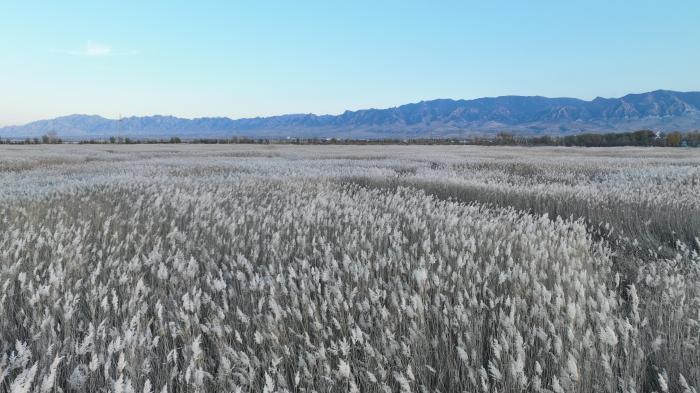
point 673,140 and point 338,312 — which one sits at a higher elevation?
point 338,312

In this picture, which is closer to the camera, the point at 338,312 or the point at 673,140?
the point at 338,312

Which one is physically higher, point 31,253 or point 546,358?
point 31,253

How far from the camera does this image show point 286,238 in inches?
169

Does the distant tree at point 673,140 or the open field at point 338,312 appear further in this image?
the distant tree at point 673,140

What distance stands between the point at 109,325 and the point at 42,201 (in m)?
4.54

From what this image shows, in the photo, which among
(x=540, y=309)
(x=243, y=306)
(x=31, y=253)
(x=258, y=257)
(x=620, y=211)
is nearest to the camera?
(x=540, y=309)

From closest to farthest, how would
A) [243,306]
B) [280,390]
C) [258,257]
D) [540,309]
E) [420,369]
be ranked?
[280,390], [420,369], [540,309], [243,306], [258,257]

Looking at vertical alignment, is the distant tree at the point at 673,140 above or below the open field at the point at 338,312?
below

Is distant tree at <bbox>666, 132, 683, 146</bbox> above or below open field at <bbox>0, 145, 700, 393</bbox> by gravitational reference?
below

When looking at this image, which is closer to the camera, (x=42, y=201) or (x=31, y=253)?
(x=31, y=253)

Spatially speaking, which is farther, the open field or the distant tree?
the distant tree

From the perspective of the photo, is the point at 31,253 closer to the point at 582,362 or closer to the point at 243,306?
the point at 243,306

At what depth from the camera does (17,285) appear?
3.05 m

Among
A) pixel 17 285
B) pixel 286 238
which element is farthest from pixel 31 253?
pixel 286 238
